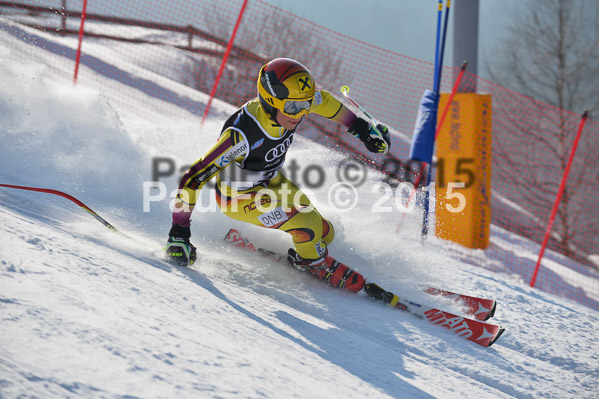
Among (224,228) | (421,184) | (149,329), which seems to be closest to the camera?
(149,329)

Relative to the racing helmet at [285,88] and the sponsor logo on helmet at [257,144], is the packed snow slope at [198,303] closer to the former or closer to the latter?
the sponsor logo on helmet at [257,144]

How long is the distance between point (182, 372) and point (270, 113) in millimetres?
1845

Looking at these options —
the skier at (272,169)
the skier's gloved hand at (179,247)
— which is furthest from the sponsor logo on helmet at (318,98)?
the skier's gloved hand at (179,247)

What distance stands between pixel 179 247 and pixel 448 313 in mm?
1861

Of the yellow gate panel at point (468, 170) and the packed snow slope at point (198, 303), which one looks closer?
the packed snow slope at point (198, 303)

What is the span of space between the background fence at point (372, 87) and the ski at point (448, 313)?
95.2 inches

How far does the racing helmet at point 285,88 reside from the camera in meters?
3.07

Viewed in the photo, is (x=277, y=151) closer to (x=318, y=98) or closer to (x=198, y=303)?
(x=318, y=98)

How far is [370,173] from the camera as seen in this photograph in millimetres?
7090

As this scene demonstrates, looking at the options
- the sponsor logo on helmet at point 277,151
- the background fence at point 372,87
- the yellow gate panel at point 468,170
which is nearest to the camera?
the sponsor logo on helmet at point 277,151

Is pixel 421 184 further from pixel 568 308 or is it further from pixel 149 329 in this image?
pixel 149 329

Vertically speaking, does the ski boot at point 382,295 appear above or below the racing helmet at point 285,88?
below

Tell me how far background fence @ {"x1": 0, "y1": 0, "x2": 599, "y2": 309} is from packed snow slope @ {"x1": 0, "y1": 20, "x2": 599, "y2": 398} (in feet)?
7.23

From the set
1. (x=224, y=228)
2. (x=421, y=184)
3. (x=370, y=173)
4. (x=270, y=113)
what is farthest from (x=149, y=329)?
(x=370, y=173)
